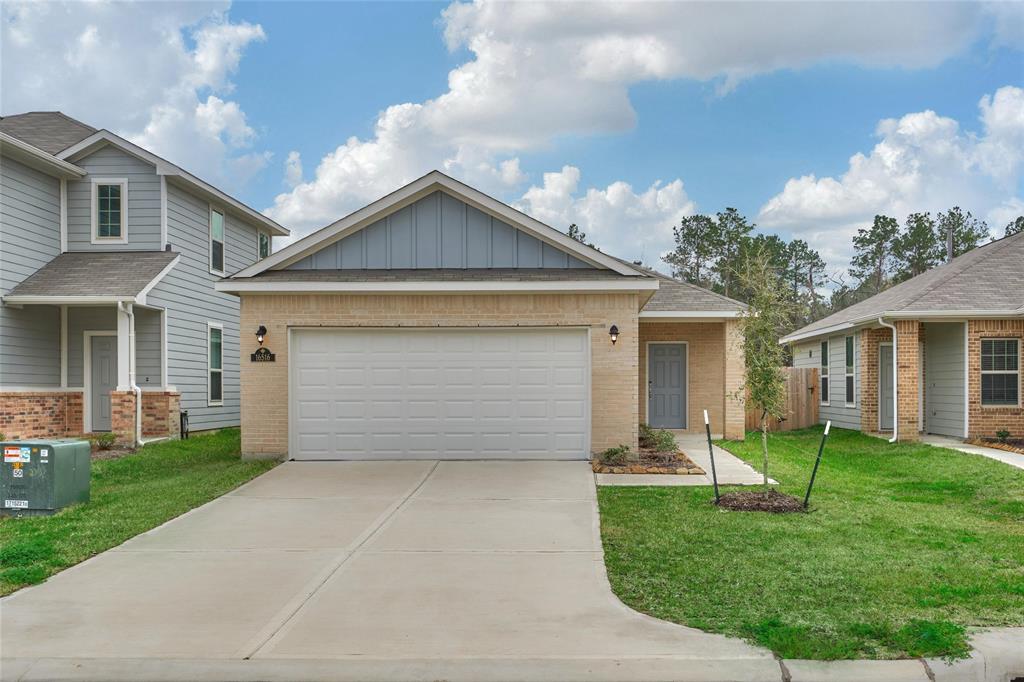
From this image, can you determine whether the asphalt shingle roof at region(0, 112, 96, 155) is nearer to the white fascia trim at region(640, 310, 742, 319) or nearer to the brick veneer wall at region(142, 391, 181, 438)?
the brick veneer wall at region(142, 391, 181, 438)

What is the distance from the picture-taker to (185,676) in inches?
201

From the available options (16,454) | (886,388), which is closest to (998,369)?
(886,388)

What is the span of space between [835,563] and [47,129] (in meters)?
20.0

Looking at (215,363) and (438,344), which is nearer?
(438,344)

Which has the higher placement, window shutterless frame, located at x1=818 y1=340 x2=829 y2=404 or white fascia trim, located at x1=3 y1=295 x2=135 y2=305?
white fascia trim, located at x1=3 y1=295 x2=135 y2=305

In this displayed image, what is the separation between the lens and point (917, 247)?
155ft

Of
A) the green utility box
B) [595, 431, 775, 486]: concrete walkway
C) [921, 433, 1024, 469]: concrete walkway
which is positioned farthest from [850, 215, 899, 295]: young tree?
the green utility box

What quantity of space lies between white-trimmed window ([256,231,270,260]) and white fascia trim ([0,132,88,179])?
6029 millimetres

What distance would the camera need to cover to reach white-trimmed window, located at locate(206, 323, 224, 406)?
20.6 metres

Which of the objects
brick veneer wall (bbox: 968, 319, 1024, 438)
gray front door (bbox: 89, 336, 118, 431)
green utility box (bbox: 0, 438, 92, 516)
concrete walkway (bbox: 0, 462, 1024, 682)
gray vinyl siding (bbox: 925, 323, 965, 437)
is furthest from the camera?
gray front door (bbox: 89, 336, 118, 431)

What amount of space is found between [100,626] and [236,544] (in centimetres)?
254

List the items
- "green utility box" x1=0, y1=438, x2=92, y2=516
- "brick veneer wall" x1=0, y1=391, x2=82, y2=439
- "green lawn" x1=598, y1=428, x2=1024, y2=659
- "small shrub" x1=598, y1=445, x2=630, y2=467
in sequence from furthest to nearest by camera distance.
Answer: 1. "brick veneer wall" x1=0, y1=391, x2=82, y2=439
2. "small shrub" x1=598, y1=445, x2=630, y2=467
3. "green utility box" x1=0, y1=438, x2=92, y2=516
4. "green lawn" x1=598, y1=428, x2=1024, y2=659

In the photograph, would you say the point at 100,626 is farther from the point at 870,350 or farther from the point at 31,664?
the point at 870,350

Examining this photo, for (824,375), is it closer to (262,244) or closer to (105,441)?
(262,244)
